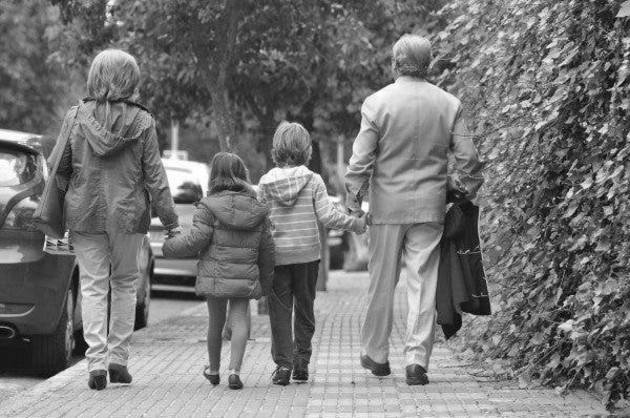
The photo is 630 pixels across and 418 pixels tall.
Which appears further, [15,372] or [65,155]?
[15,372]

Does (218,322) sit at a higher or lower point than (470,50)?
lower

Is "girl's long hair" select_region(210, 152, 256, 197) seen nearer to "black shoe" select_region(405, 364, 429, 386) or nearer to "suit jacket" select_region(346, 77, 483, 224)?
"suit jacket" select_region(346, 77, 483, 224)

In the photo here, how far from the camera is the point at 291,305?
8.50 metres

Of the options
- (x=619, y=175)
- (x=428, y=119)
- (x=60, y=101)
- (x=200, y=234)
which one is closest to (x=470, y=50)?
(x=428, y=119)

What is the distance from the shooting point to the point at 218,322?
830 cm

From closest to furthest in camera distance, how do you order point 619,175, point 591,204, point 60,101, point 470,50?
point 619,175 → point 591,204 → point 470,50 → point 60,101

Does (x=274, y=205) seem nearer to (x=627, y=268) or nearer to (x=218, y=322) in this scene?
(x=218, y=322)

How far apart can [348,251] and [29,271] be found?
30091 mm

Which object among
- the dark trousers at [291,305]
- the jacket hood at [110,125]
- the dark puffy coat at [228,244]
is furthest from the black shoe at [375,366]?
the jacket hood at [110,125]

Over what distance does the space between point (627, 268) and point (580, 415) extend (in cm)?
77

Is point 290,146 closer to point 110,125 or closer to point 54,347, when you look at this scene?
point 110,125

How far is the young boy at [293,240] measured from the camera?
8.38m

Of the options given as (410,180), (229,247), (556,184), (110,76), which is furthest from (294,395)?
(110,76)

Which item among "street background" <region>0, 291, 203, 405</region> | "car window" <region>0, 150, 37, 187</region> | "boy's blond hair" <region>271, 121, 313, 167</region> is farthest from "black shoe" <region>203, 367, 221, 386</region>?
"car window" <region>0, 150, 37, 187</region>
